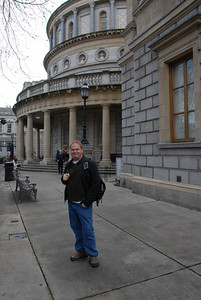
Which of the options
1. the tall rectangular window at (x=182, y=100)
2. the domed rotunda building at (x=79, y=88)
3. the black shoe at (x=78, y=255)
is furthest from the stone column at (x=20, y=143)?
the black shoe at (x=78, y=255)

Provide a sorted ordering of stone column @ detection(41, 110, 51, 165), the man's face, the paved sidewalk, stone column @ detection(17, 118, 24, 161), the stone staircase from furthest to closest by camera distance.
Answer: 1. stone column @ detection(17, 118, 24, 161)
2. stone column @ detection(41, 110, 51, 165)
3. the stone staircase
4. the man's face
5. the paved sidewalk

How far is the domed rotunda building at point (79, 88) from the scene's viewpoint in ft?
60.2

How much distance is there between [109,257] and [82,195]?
3.48ft

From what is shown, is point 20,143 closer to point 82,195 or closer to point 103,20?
point 103,20

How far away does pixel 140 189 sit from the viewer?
831 centimetres

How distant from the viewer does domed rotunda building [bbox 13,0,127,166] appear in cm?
1836

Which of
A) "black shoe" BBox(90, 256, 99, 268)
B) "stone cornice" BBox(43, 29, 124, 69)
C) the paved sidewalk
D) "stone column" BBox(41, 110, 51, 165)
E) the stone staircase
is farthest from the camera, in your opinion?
"stone cornice" BBox(43, 29, 124, 69)

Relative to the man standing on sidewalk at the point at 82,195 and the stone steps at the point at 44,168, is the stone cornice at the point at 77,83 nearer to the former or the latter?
the stone steps at the point at 44,168

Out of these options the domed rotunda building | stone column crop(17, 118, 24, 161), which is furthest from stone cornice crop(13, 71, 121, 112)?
stone column crop(17, 118, 24, 161)

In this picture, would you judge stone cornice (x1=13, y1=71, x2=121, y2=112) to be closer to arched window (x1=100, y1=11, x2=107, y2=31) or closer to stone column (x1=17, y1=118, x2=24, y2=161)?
stone column (x1=17, y1=118, x2=24, y2=161)

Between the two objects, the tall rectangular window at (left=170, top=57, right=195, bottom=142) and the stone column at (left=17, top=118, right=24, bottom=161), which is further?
the stone column at (left=17, top=118, right=24, bottom=161)

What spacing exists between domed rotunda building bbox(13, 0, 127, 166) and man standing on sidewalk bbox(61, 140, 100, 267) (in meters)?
13.6

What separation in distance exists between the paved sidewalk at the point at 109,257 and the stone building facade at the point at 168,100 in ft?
4.03

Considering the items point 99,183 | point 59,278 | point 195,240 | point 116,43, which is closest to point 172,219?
point 195,240
